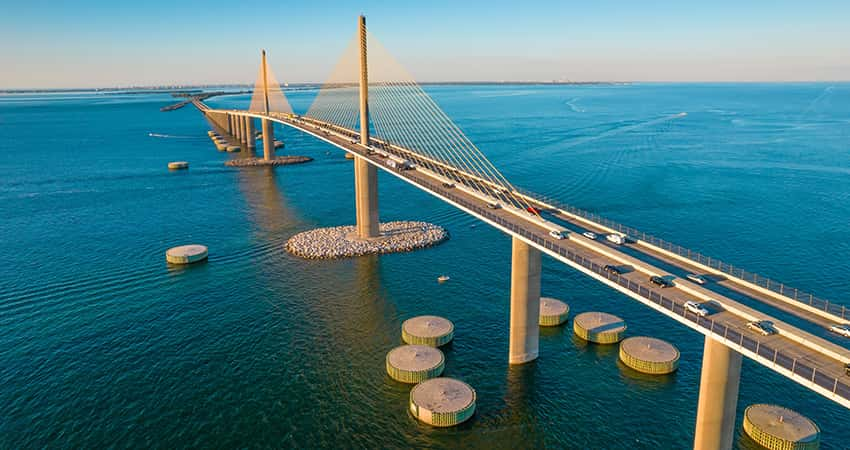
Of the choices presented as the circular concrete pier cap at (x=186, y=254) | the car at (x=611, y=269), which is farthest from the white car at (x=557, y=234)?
the circular concrete pier cap at (x=186, y=254)

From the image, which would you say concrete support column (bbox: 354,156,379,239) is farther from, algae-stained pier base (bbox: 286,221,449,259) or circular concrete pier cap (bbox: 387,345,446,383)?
circular concrete pier cap (bbox: 387,345,446,383)

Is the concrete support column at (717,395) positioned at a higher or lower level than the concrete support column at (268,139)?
lower

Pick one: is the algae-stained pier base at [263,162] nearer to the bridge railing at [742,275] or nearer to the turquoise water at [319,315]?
the turquoise water at [319,315]

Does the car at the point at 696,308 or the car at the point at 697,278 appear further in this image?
the car at the point at 697,278

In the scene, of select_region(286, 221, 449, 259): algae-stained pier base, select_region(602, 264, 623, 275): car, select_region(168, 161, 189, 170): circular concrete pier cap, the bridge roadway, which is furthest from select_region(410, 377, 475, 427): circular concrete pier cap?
select_region(168, 161, 189, 170): circular concrete pier cap

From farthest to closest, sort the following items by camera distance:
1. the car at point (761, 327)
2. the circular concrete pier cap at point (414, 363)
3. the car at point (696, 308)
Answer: the circular concrete pier cap at point (414, 363) → the car at point (696, 308) → the car at point (761, 327)

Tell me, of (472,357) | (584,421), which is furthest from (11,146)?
(584,421)

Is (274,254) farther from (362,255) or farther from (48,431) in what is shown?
(48,431)

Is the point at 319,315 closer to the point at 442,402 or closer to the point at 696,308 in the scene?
the point at 442,402
